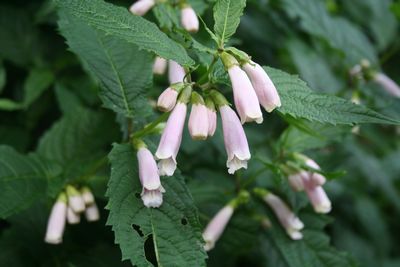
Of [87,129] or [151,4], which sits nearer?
[151,4]

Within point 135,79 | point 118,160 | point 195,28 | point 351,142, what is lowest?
point 351,142

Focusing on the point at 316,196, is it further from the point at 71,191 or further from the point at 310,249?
the point at 71,191

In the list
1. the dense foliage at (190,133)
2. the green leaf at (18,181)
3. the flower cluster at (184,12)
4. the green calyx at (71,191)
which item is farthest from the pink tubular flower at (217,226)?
the flower cluster at (184,12)

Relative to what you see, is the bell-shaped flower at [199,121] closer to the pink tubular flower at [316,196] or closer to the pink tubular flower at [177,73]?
the pink tubular flower at [177,73]

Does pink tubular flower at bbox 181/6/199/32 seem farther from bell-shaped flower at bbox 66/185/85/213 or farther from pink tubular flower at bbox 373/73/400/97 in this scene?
pink tubular flower at bbox 373/73/400/97

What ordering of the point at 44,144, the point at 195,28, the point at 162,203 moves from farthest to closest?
the point at 44,144, the point at 195,28, the point at 162,203

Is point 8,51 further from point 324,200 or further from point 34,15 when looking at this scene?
point 324,200

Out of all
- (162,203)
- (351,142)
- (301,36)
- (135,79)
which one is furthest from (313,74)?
(162,203)

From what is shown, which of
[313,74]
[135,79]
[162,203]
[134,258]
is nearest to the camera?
[134,258]

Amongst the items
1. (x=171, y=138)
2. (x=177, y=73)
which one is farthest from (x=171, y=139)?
(x=177, y=73)
